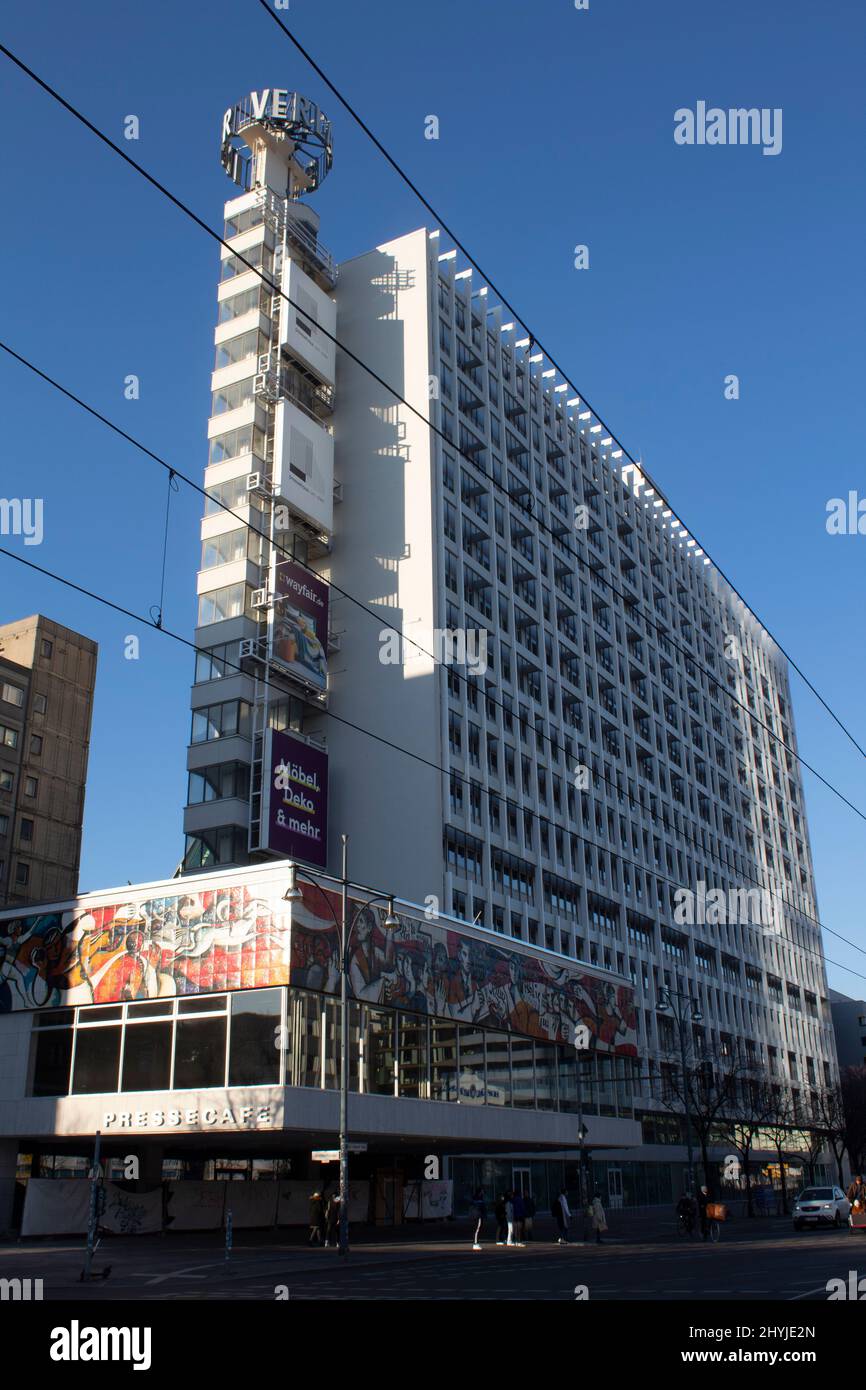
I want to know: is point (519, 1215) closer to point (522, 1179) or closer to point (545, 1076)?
point (545, 1076)

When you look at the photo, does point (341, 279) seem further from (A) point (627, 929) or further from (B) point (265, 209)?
(A) point (627, 929)

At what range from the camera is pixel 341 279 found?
247 ft

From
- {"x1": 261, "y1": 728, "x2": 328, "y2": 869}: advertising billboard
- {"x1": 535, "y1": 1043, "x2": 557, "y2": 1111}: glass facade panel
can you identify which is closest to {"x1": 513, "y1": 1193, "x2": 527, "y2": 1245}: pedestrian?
{"x1": 535, "y1": 1043, "x2": 557, "y2": 1111}: glass facade panel

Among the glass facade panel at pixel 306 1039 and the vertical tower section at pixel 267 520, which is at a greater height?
the vertical tower section at pixel 267 520

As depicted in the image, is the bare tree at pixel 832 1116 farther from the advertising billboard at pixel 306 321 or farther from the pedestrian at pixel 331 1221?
the advertising billboard at pixel 306 321

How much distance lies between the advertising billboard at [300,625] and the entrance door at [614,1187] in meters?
33.0

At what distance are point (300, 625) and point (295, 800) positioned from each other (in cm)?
945

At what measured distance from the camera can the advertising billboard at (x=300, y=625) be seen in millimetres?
60812

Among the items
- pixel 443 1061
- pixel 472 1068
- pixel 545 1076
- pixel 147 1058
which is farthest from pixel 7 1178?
pixel 545 1076

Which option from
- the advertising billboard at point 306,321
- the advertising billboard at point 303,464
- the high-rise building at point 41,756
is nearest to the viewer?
the advertising billboard at point 303,464

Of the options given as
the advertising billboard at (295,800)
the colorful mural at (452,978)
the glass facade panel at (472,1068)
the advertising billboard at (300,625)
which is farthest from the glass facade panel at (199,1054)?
the advertising billboard at (300,625)

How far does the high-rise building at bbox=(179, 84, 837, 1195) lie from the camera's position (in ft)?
200

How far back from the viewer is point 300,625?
6206 cm
